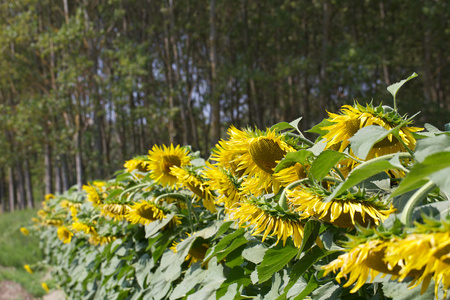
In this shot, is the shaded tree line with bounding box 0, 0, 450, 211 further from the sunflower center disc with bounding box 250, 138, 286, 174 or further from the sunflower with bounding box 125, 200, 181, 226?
the sunflower center disc with bounding box 250, 138, 286, 174

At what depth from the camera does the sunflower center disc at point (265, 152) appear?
0.89 meters

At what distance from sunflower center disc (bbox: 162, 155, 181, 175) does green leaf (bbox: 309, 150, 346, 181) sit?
3.30 ft

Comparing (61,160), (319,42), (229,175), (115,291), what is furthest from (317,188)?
(319,42)

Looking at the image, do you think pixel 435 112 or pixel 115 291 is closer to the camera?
pixel 115 291

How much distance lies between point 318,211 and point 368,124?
22cm

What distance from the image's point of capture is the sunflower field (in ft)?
1.54

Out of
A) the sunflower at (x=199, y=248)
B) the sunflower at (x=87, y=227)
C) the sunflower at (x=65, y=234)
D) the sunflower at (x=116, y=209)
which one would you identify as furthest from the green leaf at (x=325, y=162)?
the sunflower at (x=65, y=234)

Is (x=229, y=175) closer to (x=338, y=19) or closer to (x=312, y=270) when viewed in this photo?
(x=312, y=270)

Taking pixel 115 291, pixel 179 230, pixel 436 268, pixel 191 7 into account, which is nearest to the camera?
pixel 436 268

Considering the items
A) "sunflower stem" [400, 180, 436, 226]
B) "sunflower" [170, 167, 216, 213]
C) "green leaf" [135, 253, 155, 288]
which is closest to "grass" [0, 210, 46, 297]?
"green leaf" [135, 253, 155, 288]

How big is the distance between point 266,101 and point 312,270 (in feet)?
64.0

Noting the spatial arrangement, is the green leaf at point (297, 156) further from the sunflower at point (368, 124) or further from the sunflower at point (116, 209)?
the sunflower at point (116, 209)

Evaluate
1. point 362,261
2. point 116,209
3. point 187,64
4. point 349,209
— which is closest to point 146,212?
point 116,209

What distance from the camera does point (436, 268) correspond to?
408 millimetres
